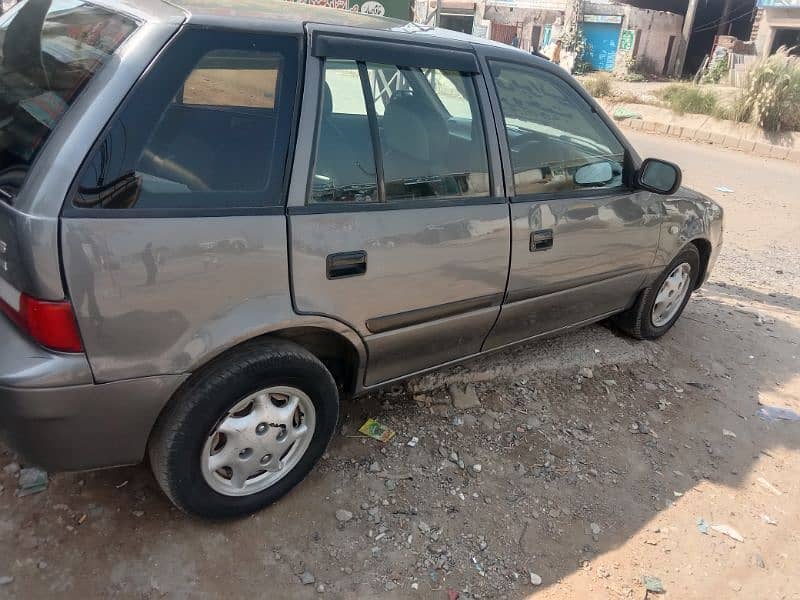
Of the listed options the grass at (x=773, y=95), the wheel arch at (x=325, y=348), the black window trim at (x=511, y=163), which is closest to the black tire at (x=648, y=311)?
the black window trim at (x=511, y=163)

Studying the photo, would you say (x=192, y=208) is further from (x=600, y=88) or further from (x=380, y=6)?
(x=600, y=88)

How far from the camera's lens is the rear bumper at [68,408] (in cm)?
187

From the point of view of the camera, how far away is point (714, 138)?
1368 cm

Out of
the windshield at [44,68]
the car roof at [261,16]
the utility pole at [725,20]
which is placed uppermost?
the utility pole at [725,20]

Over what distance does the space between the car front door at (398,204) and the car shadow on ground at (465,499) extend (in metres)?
0.46

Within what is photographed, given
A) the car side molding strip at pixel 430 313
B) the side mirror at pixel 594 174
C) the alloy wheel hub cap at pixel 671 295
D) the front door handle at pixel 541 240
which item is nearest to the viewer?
the car side molding strip at pixel 430 313

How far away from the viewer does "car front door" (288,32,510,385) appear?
7.49 ft

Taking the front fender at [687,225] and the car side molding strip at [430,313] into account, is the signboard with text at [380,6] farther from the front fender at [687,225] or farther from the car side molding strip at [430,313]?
the car side molding strip at [430,313]

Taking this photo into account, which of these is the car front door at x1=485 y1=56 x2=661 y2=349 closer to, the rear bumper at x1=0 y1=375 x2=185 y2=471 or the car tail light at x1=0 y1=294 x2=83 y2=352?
the rear bumper at x1=0 y1=375 x2=185 y2=471

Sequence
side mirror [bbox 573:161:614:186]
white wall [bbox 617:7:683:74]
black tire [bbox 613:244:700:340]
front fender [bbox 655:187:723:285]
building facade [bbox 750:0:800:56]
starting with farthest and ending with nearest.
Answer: white wall [bbox 617:7:683:74], building facade [bbox 750:0:800:56], black tire [bbox 613:244:700:340], front fender [bbox 655:187:723:285], side mirror [bbox 573:161:614:186]

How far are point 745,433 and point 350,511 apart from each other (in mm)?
2309

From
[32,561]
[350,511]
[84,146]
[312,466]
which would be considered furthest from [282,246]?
[32,561]

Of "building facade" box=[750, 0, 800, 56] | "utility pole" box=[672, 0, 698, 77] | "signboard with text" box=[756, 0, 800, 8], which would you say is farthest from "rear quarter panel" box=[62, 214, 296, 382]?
"utility pole" box=[672, 0, 698, 77]

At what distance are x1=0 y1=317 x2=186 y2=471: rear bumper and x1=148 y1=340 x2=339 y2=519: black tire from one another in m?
0.07
